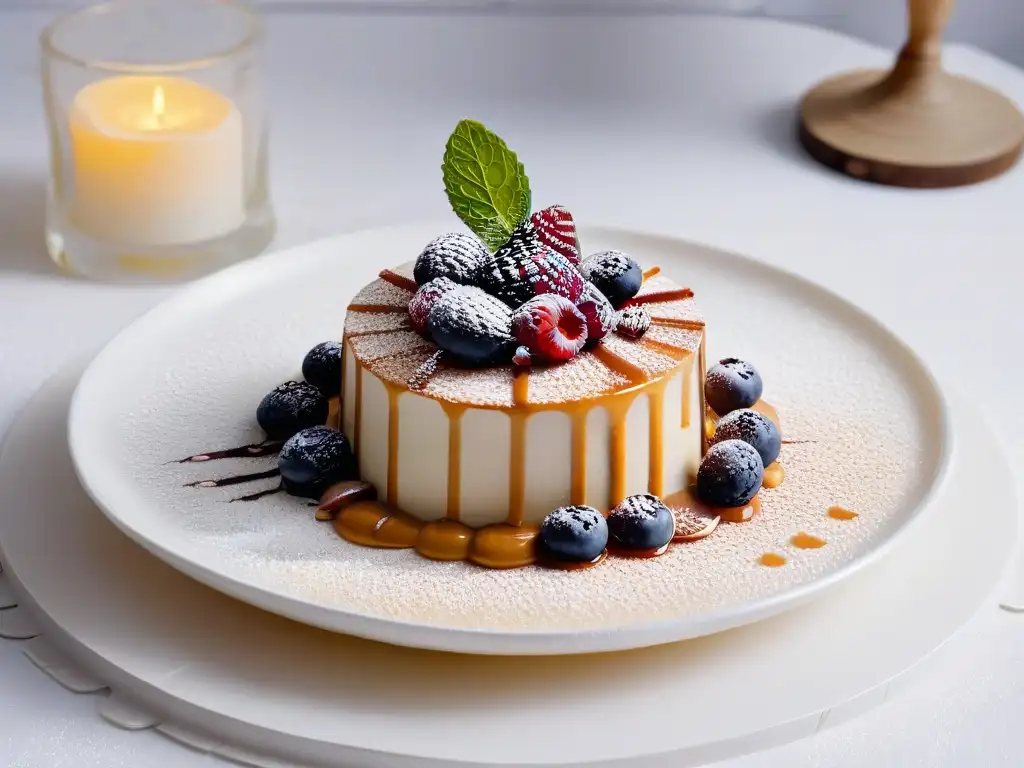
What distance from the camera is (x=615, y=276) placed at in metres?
1.54

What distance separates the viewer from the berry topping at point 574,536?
1359 millimetres

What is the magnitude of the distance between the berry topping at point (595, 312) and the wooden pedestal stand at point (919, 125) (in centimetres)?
105

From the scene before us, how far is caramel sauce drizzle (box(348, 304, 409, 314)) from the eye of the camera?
1.60 m

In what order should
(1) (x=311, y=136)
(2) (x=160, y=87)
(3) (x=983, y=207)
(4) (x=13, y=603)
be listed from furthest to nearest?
(1) (x=311, y=136) → (3) (x=983, y=207) → (2) (x=160, y=87) → (4) (x=13, y=603)

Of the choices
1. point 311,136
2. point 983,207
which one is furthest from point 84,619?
point 983,207

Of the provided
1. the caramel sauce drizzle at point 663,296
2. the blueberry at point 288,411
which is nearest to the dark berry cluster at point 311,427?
the blueberry at point 288,411

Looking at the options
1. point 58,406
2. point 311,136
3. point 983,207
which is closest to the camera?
point 58,406

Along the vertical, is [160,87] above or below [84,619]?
above

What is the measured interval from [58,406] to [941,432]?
98 centimetres

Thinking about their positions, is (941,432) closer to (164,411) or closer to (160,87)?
(164,411)

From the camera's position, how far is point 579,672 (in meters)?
1.29

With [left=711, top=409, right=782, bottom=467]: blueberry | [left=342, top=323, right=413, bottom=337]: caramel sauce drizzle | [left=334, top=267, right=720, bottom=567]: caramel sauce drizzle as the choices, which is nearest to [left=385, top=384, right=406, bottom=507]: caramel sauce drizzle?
[left=334, top=267, right=720, bottom=567]: caramel sauce drizzle

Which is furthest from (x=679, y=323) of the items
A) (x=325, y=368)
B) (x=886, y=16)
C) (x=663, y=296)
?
(x=886, y=16)

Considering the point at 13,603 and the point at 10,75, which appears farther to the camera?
the point at 10,75
